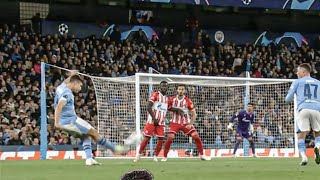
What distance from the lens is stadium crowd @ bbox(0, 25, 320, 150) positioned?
22.9 m

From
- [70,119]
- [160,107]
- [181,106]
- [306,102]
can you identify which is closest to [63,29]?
[160,107]

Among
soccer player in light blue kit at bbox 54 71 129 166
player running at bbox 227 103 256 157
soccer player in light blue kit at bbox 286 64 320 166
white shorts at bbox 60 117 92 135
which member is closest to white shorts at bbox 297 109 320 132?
soccer player in light blue kit at bbox 286 64 320 166

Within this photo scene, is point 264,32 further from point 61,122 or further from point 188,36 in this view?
point 61,122

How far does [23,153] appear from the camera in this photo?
2128cm

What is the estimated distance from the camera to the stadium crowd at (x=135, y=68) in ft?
75.1

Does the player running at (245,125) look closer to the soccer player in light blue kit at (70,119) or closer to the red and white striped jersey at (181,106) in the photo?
the red and white striped jersey at (181,106)

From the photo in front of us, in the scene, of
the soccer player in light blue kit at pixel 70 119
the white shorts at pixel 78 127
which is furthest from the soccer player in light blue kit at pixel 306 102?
the white shorts at pixel 78 127

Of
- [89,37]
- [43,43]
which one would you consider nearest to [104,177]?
[43,43]

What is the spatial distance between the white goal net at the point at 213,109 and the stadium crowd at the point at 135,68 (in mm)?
36

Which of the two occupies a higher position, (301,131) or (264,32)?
(264,32)

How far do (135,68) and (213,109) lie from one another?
5.93 metres

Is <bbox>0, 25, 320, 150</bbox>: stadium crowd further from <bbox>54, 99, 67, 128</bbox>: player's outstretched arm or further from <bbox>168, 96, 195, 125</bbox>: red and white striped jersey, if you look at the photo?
<bbox>54, 99, 67, 128</bbox>: player's outstretched arm

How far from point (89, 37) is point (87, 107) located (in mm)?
5910

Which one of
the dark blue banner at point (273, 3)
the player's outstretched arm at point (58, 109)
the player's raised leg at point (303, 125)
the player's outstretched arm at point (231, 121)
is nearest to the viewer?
the player's outstretched arm at point (58, 109)
